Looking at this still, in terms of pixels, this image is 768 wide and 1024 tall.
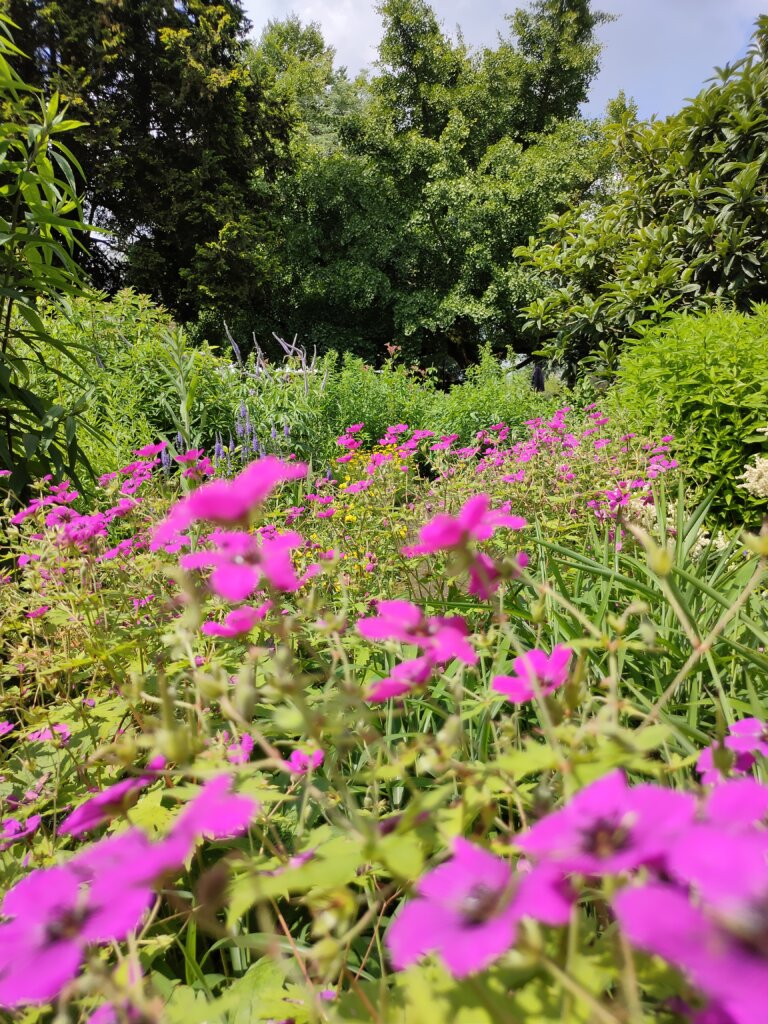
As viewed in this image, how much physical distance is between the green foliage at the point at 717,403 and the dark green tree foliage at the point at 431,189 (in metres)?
11.2

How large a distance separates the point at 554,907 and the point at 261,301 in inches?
645

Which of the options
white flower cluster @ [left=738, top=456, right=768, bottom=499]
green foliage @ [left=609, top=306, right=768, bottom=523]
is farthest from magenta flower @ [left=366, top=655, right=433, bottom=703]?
green foliage @ [left=609, top=306, right=768, bottom=523]

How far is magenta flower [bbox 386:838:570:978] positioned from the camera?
30cm

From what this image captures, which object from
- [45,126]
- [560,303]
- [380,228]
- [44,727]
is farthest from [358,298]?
[44,727]

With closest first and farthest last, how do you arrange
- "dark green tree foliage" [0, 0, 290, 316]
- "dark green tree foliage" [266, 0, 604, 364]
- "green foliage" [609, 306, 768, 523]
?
1. "green foliage" [609, 306, 768, 523]
2. "dark green tree foliage" [0, 0, 290, 316]
3. "dark green tree foliage" [266, 0, 604, 364]

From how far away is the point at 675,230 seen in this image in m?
5.42

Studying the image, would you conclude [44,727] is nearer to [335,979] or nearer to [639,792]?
[335,979]

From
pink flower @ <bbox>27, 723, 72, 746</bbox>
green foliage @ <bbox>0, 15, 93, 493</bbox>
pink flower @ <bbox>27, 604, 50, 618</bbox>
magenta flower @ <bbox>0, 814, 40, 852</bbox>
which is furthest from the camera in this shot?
green foliage @ <bbox>0, 15, 93, 493</bbox>

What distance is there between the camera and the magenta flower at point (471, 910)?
11.8 inches

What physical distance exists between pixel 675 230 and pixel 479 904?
21.0 feet

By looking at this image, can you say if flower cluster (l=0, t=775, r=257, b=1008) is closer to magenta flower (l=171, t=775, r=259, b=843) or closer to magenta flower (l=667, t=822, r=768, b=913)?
magenta flower (l=171, t=775, r=259, b=843)

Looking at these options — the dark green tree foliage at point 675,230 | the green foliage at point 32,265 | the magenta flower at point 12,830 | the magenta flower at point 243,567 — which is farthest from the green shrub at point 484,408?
the magenta flower at point 243,567

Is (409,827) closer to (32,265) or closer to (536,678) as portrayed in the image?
(536,678)

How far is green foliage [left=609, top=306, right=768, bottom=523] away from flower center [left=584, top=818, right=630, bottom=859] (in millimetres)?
3363
